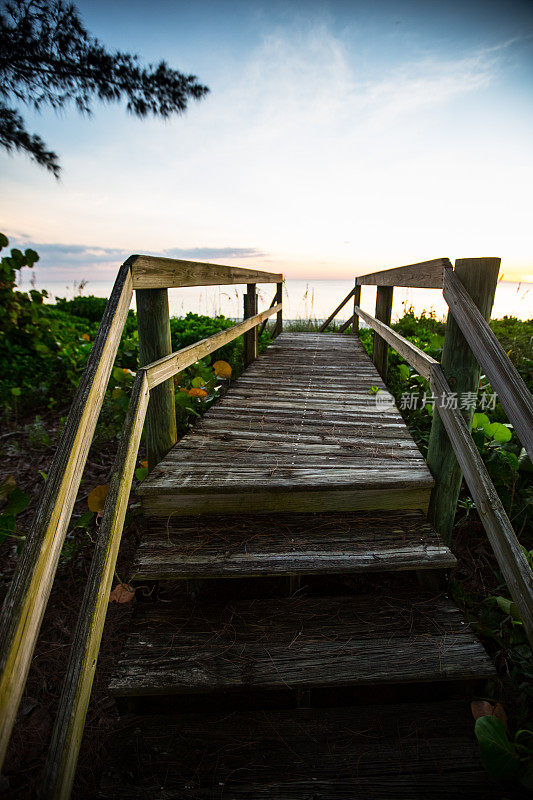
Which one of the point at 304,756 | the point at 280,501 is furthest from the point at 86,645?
the point at 280,501

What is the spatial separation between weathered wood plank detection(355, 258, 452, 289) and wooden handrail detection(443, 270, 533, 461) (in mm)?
156

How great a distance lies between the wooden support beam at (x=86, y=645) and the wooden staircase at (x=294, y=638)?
0.35 m

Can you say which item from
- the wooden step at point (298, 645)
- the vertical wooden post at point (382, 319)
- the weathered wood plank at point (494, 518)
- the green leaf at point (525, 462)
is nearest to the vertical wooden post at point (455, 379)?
the weathered wood plank at point (494, 518)

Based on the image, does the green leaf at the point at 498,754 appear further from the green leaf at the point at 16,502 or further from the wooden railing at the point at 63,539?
the green leaf at the point at 16,502

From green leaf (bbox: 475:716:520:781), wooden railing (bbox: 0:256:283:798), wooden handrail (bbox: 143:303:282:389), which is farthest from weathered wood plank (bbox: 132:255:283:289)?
green leaf (bbox: 475:716:520:781)

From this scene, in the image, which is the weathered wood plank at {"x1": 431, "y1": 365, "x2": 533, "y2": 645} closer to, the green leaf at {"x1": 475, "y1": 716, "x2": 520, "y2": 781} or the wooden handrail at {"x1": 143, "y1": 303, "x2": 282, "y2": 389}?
the green leaf at {"x1": 475, "y1": 716, "x2": 520, "y2": 781}

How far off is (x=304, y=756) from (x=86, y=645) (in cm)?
82

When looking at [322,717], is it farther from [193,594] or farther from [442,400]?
[442,400]

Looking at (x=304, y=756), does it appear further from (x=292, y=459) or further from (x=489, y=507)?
(x=292, y=459)

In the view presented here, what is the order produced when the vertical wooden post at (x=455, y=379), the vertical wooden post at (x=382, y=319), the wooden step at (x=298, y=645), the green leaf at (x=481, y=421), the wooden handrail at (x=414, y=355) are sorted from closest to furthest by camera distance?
the wooden step at (x=298, y=645)
the vertical wooden post at (x=455, y=379)
the wooden handrail at (x=414, y=355)
the green leaf at (x=481, y=421)
the vertical wooden post at (x=382, y=319)

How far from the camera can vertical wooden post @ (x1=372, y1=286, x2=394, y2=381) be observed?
4805mm

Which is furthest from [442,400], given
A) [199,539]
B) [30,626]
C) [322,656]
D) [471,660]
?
[30,626]

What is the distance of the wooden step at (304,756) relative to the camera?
3.88 ft

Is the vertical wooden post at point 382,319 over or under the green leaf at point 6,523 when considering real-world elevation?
over
